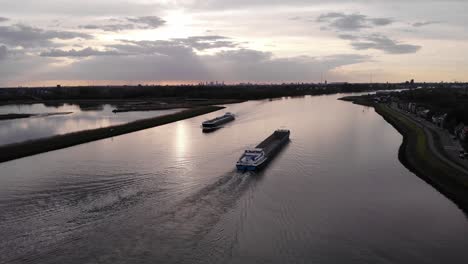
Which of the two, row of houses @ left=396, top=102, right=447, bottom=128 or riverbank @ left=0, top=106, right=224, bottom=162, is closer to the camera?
riverbank @ left=0, top=106, right=224, bottom=162

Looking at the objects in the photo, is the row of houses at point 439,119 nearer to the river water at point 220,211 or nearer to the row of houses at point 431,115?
the row of houses at point 431,115

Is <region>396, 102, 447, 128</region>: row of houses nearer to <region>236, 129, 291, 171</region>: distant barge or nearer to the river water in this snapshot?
the river water

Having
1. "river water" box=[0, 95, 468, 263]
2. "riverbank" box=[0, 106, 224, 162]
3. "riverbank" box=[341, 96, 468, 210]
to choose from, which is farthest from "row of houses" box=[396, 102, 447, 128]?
"riverbank" box=[0, 106, 224, 162]

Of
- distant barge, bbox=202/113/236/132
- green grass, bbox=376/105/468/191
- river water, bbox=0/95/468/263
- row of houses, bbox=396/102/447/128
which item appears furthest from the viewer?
distant barge, bbox=202/113/236/132

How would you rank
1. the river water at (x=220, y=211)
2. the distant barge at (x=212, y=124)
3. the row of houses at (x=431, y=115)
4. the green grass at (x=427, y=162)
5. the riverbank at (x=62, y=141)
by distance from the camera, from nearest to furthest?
the river water at (x=220, y=211), the green grass at (x=427, y=162), the riverbank at (x=62, y=141), the row of houses at (x=431, y=115), the distant barge at (x=212, y=124)

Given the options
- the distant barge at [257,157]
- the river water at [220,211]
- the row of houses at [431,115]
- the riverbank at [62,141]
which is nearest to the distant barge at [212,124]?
the riverbank at [62,141]

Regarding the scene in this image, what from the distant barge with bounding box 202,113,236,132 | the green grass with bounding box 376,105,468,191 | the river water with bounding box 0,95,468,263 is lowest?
the river water with bounding box 0,95,468,263

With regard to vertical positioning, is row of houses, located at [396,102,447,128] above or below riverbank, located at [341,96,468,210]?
above

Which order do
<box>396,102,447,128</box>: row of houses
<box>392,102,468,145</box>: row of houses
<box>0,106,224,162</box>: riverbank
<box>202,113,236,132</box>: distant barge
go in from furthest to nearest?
<box>202,113,236,132</box>: distant barge, <box>396,102,447,128</box>: row of houses, <box>392,102,468,145</box>: row of houses, <box>0,106,224,162</box>: riverbank

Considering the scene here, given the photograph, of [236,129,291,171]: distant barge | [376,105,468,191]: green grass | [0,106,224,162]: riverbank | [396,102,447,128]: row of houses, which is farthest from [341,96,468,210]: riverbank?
[0,106,224,162]: riverbank
